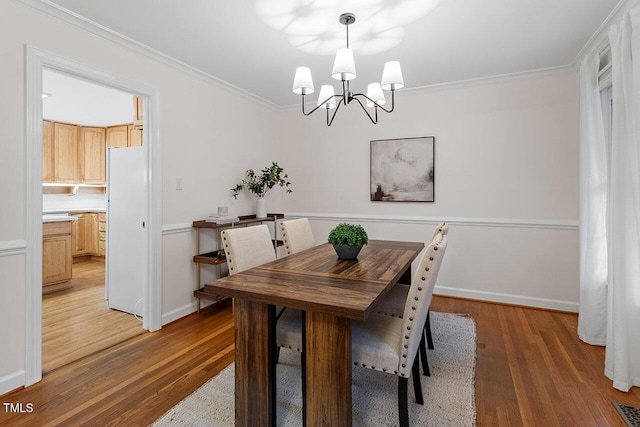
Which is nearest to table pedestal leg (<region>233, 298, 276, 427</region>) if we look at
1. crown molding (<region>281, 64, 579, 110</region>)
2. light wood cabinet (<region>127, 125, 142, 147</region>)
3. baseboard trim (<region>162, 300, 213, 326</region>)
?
baseboard trim (<region>162, 300, 213, 326</region>)

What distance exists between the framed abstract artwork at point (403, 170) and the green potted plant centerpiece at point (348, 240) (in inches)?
75.5

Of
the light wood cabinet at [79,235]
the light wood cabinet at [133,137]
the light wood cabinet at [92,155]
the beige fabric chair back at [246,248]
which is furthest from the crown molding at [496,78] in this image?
the light wood cabinet at [79,235]

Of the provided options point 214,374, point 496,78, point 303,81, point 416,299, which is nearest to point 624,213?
point 416,299

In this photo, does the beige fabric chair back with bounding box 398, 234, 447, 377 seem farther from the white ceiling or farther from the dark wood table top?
the white ceiling

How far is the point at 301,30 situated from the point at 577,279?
343 centimetres

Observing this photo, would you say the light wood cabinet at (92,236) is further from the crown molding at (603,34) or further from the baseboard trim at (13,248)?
the crown molding at (603,34)

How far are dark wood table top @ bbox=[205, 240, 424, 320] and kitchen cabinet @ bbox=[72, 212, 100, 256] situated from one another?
5092 millimetres

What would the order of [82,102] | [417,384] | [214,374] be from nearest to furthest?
1. [417,384]
2. [214,374]
3. [82,102]

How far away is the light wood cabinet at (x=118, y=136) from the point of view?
225 inches

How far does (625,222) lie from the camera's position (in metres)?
2.02

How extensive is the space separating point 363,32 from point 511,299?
9.88 feet

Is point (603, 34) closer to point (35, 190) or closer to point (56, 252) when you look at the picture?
point (35, 190)

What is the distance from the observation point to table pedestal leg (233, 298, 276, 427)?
1579mm

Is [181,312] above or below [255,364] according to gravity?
below
